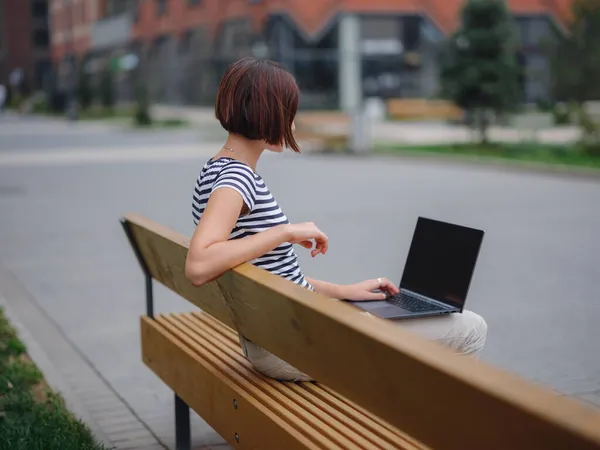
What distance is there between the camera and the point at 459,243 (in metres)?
Result: 3.28

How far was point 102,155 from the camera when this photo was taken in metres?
26.3

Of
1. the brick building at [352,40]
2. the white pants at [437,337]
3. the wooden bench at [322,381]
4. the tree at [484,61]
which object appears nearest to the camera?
the wooden bench at [322,381]

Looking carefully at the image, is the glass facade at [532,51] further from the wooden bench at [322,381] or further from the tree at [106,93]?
the wooden bench at [322,381]

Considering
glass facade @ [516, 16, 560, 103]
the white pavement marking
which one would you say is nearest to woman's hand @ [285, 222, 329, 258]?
the white pavement marking

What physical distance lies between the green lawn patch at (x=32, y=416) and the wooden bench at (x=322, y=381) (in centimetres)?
48

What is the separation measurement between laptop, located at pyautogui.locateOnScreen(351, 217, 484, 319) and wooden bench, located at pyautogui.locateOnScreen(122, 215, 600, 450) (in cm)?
40

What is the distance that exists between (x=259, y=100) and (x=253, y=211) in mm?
404

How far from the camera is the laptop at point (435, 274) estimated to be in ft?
10.6

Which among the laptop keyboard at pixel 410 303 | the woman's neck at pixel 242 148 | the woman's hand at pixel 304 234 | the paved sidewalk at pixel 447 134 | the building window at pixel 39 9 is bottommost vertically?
the paved sidewalk at pixel 447 134

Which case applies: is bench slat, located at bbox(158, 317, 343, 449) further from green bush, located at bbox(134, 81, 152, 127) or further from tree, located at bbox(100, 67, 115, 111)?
tree, located at bbox(100, 67, 115, 111)

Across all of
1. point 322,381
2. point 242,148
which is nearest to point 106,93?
point 242,148

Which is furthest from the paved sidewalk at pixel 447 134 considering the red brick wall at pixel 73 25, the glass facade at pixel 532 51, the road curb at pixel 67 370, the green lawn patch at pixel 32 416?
the red brick wall at pixel 73 25

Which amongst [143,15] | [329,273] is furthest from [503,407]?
[143,15]

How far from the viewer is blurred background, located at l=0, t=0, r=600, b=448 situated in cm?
661
